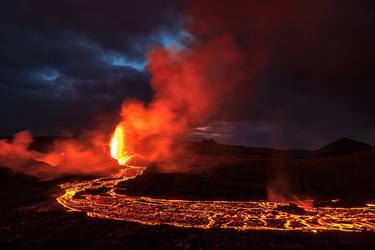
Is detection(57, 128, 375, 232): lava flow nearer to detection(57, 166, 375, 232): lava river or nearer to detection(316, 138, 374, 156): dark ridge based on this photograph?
detection(57, 166, 375, 232): lava river

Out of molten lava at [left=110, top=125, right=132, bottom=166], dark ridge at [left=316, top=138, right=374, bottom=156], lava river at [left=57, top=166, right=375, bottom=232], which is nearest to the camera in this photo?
lava river at [left=57, top=166, right=375, bottom=232]

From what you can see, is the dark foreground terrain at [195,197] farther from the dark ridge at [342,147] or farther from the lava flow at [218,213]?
the dark ridge at [342,147]

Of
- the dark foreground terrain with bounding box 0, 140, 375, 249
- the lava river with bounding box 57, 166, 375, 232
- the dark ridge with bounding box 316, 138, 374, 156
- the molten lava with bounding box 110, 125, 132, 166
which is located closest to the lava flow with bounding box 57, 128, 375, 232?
the lava river with bounding box 57, 166, 375, 232

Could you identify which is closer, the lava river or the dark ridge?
the lava river

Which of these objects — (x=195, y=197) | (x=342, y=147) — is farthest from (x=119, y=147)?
(x=342, y=147)

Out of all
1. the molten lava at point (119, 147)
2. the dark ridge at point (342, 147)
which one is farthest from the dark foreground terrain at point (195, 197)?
the dark ridge at point (342, 147)

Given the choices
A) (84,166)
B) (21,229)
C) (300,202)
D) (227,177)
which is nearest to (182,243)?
(21,229)

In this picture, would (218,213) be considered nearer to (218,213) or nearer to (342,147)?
(218,213)
